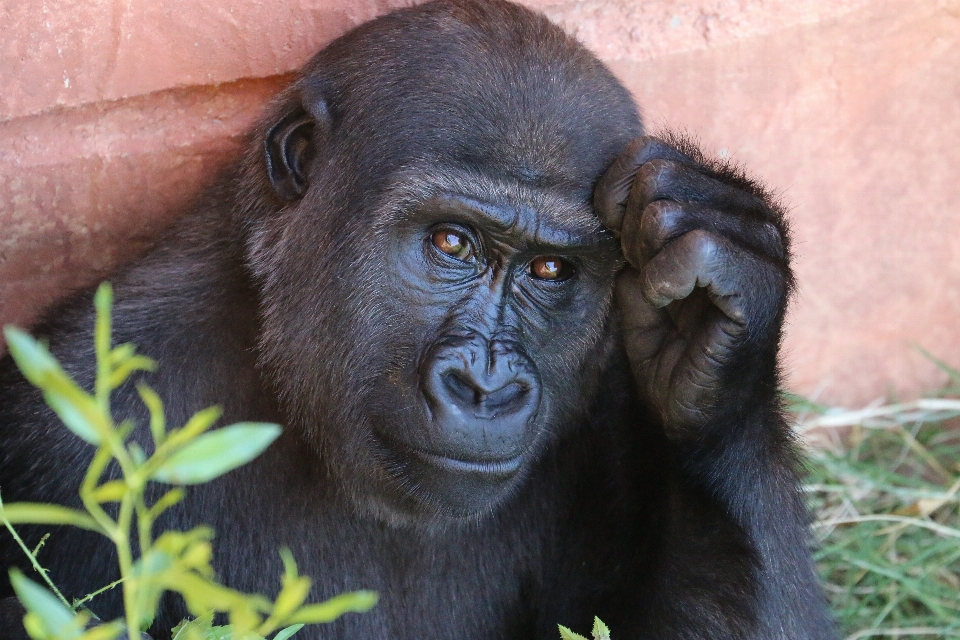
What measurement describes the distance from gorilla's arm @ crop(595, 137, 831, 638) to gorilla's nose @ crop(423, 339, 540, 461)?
1.29ft

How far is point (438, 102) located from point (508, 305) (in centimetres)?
55

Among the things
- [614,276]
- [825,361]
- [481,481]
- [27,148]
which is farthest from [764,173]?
[27,148]

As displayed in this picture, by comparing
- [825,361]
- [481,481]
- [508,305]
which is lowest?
[825,361]

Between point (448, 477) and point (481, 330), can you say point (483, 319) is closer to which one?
point (481, 330)

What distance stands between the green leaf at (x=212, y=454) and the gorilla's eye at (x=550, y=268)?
189 cm

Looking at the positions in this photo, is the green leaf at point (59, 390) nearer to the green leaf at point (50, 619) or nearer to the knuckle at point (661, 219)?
the green leaf at point (50, 619)

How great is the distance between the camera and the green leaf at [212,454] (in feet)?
3.63

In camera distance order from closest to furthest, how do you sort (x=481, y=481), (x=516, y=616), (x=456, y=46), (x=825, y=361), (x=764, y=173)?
(x=481, y=481) → (x=456, y=46) → (x=516, y=616) → (x=764, y=173) → (x=825, y=361)

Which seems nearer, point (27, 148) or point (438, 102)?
point (438, 102)

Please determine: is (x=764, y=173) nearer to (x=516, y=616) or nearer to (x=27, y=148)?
(x=516, y=616)

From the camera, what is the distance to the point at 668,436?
2990 millimetres

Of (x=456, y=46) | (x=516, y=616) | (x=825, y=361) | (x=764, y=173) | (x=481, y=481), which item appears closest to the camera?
(x=481, y=481)

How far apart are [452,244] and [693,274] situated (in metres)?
0.63

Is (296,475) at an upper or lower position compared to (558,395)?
lower
